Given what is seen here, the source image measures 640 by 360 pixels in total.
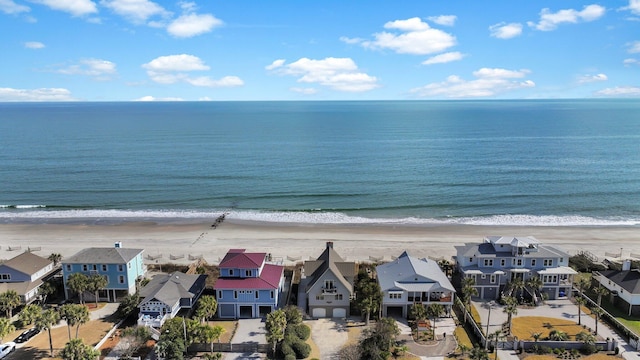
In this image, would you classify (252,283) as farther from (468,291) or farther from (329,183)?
(329,183)

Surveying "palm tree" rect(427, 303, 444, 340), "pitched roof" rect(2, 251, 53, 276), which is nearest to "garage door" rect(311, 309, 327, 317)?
"palm tree" rect(427, 303, 444, 340)

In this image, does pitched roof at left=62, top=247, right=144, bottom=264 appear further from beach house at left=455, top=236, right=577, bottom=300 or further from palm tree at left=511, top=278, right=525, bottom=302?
palm tree at left=511, top=278, right=525, bottom=302

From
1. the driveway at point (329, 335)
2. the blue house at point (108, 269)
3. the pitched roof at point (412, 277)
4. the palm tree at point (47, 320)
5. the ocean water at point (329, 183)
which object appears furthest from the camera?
the ocean water at point (329, 183)

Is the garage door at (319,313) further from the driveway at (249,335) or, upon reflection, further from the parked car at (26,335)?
the parked car at (26,335)

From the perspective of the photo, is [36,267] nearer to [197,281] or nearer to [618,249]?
[197,281]

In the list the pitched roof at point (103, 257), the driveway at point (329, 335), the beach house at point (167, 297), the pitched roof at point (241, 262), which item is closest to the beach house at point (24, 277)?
the pitched roof at point (103, 257)

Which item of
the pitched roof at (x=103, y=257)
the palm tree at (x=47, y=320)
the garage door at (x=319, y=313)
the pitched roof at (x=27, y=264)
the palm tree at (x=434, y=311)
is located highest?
the pitched roof at (x=103, y=257)

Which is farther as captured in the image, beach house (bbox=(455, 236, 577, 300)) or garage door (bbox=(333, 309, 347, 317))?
beach house (bbox=(455, 236, 577, 300))

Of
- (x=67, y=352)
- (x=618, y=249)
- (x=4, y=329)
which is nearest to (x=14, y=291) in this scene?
(x=4, y=329)
